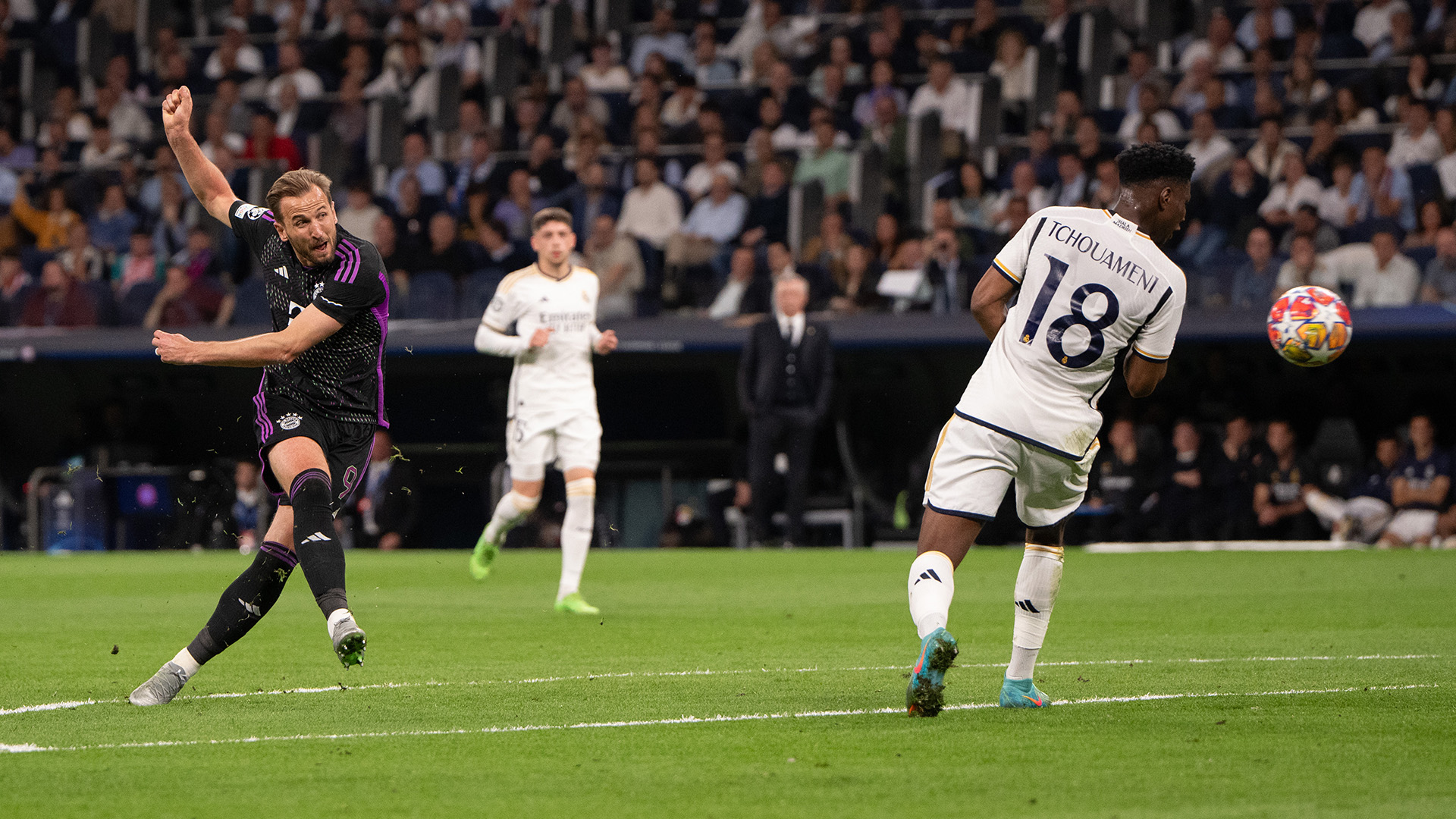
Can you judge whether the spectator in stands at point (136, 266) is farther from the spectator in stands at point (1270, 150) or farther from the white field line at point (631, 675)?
the white field line at point (631, 675)

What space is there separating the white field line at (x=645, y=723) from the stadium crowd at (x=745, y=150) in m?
10.2

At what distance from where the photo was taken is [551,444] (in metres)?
12.5

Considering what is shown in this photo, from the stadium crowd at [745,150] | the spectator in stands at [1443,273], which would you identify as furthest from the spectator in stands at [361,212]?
the spectator in stands at [1443,273]

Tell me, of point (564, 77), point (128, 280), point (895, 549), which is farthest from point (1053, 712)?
point (564, 77)

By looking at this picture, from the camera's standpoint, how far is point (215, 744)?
5.74m

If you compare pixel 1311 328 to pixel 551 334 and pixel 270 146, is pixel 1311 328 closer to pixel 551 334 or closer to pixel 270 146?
pixel 551 334

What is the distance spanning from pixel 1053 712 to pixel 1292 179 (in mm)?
12793

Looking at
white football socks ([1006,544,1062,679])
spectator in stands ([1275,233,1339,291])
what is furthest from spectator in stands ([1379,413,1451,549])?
white football socks ([1006,544,1062,679])

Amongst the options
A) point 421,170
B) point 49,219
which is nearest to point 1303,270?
point 421,170

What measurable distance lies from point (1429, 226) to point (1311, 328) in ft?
31.6

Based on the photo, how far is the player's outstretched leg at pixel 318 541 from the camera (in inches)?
251

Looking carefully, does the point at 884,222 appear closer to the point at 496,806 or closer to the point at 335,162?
the point at 335,162

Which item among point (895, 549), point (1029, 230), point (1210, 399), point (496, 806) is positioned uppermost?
point (1029, 230)

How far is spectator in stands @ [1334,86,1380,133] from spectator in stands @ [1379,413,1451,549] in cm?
363
